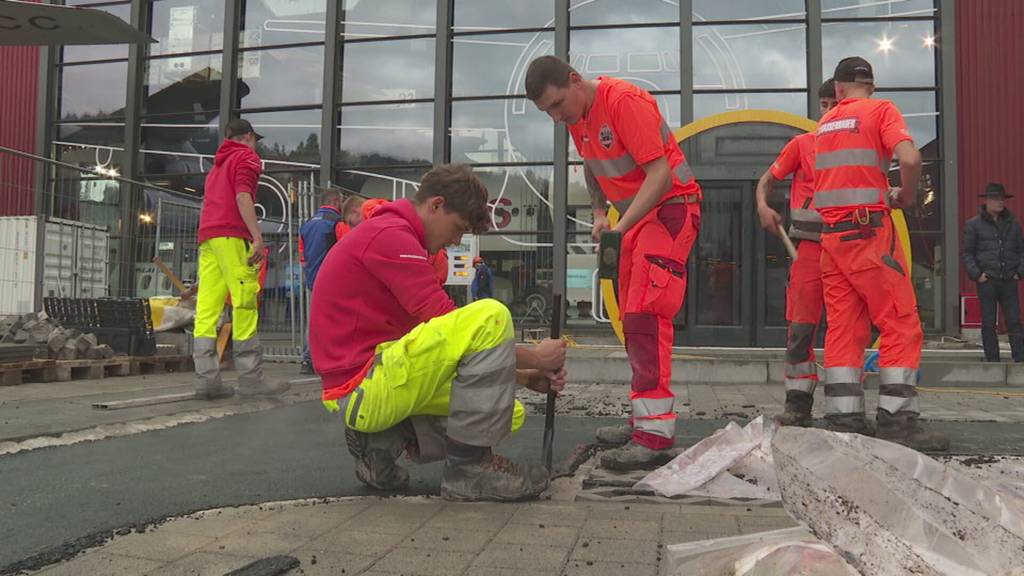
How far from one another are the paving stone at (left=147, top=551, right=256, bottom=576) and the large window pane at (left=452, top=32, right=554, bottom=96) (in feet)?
41.2

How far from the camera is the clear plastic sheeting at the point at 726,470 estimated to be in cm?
258

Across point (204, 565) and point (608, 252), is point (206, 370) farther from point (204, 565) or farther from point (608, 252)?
point (204, 565)

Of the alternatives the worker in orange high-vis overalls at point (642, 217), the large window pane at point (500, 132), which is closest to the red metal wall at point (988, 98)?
the large window pane at point (500, 132)

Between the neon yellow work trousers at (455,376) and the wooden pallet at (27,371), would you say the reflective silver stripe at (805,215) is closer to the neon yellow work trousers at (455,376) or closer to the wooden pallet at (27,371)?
the neon yellow work trousers at (455,376)

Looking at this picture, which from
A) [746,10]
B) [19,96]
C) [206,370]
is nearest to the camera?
[206,370]

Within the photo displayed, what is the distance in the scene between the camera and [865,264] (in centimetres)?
358

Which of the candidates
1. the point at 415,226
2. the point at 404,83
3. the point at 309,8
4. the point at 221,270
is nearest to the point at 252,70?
the point at 309,8

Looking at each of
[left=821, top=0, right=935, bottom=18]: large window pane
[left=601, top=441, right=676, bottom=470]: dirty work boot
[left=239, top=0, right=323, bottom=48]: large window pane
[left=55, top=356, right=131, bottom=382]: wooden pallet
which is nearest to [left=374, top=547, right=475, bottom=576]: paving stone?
[left=601, top=441, right=676, bottom=470]: dirty work boot

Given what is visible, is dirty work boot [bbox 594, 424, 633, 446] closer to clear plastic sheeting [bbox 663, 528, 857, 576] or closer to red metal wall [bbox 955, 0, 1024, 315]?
clear plastic sheeting [bbox 663, 528, 857, 576]

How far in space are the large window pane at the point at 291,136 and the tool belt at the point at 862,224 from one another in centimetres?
1207

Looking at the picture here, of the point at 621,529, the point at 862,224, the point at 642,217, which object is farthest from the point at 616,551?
the point at 862,224

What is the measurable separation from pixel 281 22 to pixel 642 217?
13.7 metres

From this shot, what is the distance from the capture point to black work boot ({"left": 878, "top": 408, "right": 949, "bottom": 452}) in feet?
11.3

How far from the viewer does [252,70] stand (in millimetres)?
14828
